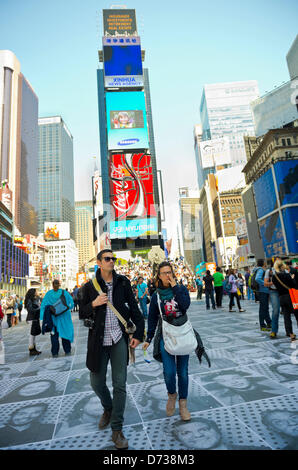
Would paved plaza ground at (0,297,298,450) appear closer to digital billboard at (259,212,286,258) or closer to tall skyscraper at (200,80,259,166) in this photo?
digital billboard at (259,212,286,258)

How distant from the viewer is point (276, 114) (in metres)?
47.4

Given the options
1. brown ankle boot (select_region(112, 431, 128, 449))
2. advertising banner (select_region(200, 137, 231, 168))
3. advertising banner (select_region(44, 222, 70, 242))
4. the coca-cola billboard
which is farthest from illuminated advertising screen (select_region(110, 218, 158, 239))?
advertising banner (select_region(44, 222, 70, 242))

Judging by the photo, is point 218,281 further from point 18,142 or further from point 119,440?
point 18,142

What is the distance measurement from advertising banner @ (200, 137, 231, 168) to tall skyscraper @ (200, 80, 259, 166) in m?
54.6

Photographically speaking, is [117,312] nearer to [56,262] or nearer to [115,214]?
[115,214]

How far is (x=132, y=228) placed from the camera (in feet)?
177

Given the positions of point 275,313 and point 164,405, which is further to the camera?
point 275,313

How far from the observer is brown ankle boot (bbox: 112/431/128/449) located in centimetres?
242

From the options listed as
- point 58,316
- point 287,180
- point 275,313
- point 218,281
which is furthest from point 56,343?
point 287,180

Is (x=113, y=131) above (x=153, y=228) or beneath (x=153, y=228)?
above

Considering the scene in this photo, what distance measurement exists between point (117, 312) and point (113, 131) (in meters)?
59.0

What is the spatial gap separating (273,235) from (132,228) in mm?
25763
